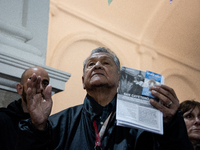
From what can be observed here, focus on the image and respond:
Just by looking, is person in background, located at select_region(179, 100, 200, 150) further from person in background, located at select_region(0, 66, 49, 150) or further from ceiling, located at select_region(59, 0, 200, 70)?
ceiling, located at select_region(59, 0, 200, 70)

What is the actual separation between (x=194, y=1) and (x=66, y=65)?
452cm

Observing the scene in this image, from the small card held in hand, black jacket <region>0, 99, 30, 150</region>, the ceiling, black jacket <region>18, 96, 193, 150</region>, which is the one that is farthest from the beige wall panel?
the small card held in hand

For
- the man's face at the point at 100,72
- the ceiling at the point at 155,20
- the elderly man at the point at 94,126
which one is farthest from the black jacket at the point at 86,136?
the ceiling at the point at 155,20

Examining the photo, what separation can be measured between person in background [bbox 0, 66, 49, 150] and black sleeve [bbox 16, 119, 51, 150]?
1.04ft

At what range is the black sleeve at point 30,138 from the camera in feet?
4.76

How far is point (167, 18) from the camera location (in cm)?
780

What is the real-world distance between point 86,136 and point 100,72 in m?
0.56

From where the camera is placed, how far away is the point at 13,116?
2.04m

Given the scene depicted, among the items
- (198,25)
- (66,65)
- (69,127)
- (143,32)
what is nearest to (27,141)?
(69,127)

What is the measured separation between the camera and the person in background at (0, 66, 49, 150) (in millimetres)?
1883

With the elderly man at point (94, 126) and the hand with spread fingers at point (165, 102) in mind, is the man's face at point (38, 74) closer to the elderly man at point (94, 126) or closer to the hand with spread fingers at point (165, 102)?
the elderly man at point (94, 126)

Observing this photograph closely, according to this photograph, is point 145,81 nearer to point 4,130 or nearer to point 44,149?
point 44,149

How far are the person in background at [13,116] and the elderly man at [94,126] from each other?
0.24 m

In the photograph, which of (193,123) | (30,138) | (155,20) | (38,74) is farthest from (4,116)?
(155,20)
